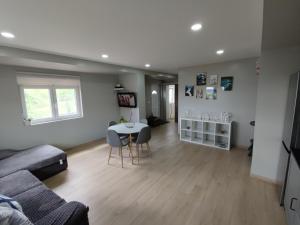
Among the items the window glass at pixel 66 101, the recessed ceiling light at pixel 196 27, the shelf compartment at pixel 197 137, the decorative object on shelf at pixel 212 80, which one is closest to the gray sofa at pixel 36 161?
the window glass at pixel 66 101

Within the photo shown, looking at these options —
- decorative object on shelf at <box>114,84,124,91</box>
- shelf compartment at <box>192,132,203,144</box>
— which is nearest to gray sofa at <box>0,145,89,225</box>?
decorative object on shelf at <box>114,84,124,91</box>

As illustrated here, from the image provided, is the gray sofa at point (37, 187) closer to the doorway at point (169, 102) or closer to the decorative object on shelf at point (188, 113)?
the decorative object on shelf at point (188, 113)

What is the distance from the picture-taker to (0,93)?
311 centimetres

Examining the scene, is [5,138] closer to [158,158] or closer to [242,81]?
[158,158]

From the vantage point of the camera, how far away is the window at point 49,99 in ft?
11.6

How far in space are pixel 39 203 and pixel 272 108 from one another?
11.3 ft

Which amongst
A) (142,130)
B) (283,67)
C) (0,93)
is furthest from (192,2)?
(0,93)

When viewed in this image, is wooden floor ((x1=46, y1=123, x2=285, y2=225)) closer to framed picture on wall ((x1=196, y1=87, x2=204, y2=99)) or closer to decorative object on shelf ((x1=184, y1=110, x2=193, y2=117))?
decorative object on shelf ((x1=184, y1=110, x2=193, y2=117))

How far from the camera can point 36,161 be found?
2727 mm

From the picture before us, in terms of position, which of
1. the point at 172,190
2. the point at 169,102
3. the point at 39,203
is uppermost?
the point at 169,102

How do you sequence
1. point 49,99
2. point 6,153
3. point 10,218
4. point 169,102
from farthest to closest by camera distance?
point 169,102 → point 49,99 → point 6,153 → point 10,218

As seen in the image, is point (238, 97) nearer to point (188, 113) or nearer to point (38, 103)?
point (188, 113)

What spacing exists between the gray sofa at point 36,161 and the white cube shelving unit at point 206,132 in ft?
11.1

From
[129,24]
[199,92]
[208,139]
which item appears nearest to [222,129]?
[208,139]
